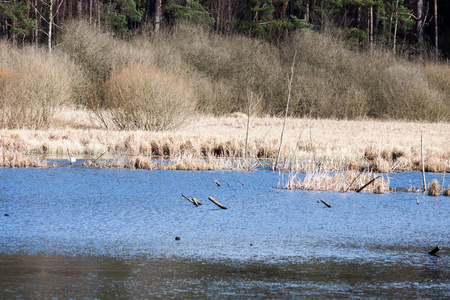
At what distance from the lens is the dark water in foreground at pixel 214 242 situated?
5.53 m

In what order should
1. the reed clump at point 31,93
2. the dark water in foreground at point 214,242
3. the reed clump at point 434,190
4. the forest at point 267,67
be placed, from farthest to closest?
the forest at point 267,67, the reed clump at point 31,93, the reed clump at point 434,190, the dark water in foreground at point 214,242

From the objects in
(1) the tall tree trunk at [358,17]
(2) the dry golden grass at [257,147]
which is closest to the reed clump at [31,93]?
(2) the dry golden grass at [257,147]

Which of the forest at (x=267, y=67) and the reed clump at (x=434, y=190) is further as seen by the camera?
the forest at (x=267, y=67)

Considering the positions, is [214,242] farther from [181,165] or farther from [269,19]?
[269,19]

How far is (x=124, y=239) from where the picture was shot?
24.5 ft

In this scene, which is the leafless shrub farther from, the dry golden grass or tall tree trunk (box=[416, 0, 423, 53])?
tall tree trunk (box=[416, 0, 423, 53])

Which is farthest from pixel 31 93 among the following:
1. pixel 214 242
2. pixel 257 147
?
pixel 214 242

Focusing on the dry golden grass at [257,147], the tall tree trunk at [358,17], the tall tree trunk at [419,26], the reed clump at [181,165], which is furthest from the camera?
the tall tree trunk at [358,17]

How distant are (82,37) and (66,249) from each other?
88.0 ft

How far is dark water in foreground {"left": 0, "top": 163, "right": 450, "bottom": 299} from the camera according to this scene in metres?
5.53

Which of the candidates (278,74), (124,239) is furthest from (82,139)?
(278,74)

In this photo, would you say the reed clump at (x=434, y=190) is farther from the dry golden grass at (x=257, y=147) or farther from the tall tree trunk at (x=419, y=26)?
the tall tree trunk at (x=419, y=26)

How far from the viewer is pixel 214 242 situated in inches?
292

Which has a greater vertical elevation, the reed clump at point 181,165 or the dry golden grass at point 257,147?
the dry golden grass at point 257,147
